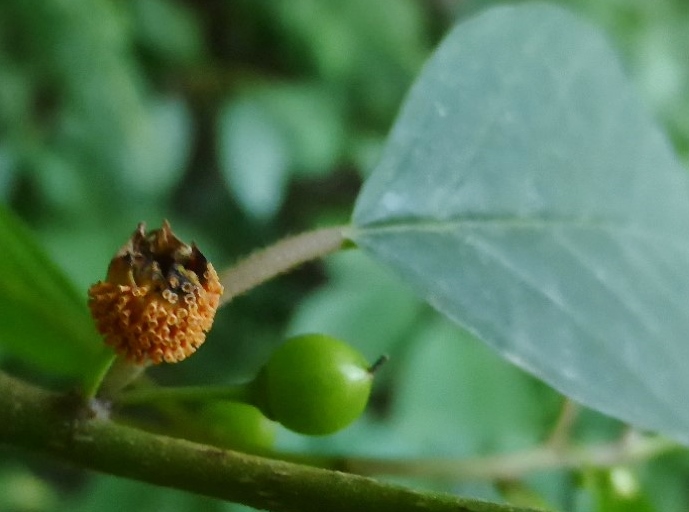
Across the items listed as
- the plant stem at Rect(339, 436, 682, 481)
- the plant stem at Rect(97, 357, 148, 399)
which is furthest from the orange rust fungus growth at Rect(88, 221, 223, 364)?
the plant stem at Rect(339, 436, 682, 481)

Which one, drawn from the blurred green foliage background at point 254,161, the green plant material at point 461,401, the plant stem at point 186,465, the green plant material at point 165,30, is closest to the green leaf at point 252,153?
the blurred green foliage background at point 254,161

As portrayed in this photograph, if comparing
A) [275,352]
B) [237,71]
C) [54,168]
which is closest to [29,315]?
[275,352]

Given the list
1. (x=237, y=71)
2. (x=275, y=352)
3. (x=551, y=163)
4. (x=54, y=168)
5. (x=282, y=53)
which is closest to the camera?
(x=275, y=352)

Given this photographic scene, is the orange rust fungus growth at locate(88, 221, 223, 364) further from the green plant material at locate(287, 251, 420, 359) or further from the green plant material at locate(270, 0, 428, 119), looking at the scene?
the green plant material at locate(270, 0, 428, 119)

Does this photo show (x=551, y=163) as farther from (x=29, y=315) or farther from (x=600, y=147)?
(x=29, y=315)

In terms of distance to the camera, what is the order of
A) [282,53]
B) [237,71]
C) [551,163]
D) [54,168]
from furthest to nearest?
1. [282,53]
2. [237,71]
3. [54,168]
4. [551,163]

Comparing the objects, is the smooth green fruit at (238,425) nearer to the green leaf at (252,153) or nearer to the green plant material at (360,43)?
the green leaf at (252,153)

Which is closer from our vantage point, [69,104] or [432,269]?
[432,269]

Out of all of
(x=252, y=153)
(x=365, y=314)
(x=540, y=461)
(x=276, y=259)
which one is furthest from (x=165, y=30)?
(x=276, y=259)
